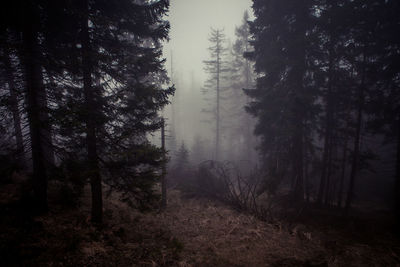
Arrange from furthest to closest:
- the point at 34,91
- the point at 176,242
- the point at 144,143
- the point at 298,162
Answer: the point at 298,162, the point at 144,143, the point at 176,242, the point at 34,91

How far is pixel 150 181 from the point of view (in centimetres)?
762

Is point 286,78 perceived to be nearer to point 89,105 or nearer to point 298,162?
point 298,162

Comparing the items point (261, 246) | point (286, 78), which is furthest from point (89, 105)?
point (286, 78)

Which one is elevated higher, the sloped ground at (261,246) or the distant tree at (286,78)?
the distant tree at (286,78)

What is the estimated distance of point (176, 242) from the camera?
7.99m

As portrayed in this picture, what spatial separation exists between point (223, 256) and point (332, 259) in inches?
174

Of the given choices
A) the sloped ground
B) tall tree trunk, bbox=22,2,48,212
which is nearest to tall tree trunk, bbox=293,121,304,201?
the sloped ground

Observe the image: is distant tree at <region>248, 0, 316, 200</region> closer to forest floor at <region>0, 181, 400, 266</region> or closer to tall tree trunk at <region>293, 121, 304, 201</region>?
tall tree trunk at <region>293, 121, 304, 201</region>

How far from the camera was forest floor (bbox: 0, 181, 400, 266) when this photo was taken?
5.76 metres

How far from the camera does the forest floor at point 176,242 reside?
5.76 metres

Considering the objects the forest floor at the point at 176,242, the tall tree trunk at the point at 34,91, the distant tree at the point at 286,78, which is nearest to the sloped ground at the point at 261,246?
the forest floor at the point at 176,242

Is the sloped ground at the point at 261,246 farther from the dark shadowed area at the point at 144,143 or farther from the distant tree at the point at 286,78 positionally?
the distant tree at the point at 286,78

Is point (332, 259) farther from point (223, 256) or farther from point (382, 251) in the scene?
point (223, 256)

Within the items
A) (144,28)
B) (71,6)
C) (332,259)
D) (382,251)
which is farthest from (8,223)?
(382,251)
